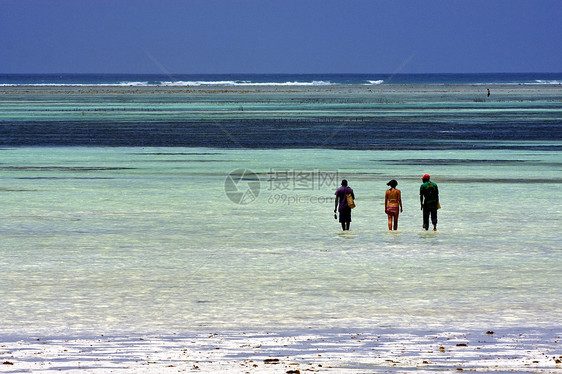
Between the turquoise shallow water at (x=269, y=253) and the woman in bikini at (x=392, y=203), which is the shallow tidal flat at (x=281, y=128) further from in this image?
the woman in bikini at (x=392, y=203)

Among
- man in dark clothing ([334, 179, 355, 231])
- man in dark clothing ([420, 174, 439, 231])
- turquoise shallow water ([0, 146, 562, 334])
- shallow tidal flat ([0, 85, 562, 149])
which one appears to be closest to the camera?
turquoise shallow water ([0, 146, 562, 334])

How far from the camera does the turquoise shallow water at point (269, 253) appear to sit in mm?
13328

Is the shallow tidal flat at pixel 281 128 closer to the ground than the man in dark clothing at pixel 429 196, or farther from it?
farther from it

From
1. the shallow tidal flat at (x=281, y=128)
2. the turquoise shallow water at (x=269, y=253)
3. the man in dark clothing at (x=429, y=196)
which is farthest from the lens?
the shallow tidal flat at (x=281, y=128)

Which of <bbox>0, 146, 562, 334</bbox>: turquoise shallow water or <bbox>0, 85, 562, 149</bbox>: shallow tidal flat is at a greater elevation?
<bbox>0, 85, 562, 149</bbox>: shallow tidal flat

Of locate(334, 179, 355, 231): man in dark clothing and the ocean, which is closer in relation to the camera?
the ocean

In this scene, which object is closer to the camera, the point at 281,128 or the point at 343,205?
the point at 343,205

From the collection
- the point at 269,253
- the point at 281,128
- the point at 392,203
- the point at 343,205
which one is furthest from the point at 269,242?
the point at 281,128

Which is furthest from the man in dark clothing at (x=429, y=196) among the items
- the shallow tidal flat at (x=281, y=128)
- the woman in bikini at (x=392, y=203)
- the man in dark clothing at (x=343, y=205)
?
the shallow tidal flat at (x=281, y=128)

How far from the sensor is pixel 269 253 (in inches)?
727

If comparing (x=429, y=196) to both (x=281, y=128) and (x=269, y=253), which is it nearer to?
(x=269, y=253)

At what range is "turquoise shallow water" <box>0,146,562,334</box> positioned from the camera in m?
13.3

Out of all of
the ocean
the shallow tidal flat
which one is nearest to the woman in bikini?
the ocean

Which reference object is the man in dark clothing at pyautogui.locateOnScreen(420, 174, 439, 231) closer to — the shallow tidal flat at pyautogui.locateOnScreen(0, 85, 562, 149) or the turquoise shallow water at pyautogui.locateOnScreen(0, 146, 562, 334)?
the turquoise shallow water at pyautogui.locateOnScreen(0, 146, 562, 334)
